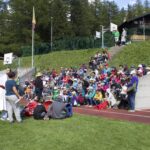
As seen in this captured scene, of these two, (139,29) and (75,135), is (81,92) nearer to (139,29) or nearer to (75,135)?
(75,135)

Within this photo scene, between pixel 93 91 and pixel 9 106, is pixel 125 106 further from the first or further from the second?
pixel 9 106

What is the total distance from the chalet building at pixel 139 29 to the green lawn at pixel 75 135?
3004 centimetres

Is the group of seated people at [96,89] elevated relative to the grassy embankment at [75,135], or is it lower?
elevated

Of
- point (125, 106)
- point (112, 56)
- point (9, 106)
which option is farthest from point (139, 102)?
point (112, 56)

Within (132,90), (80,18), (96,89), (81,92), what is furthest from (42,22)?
(132,90)

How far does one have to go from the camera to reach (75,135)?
1412 centimetres

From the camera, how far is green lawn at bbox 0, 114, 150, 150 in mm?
12812

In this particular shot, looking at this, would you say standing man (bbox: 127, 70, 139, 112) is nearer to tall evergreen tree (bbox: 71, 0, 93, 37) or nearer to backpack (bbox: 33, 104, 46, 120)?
backpack (bbox: 33, 104, 46, 120)

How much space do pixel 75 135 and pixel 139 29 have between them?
36.5 meters

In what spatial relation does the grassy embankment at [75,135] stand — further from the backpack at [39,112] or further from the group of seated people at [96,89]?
the group of seated people at [96,89]

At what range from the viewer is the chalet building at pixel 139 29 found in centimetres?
4653

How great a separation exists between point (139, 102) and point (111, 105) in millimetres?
1492

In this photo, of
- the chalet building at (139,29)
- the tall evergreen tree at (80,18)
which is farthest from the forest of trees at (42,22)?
the chalet building at (139,29)

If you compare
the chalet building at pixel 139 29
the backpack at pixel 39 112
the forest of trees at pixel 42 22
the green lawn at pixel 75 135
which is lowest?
the green lawn at pixel 75 135
